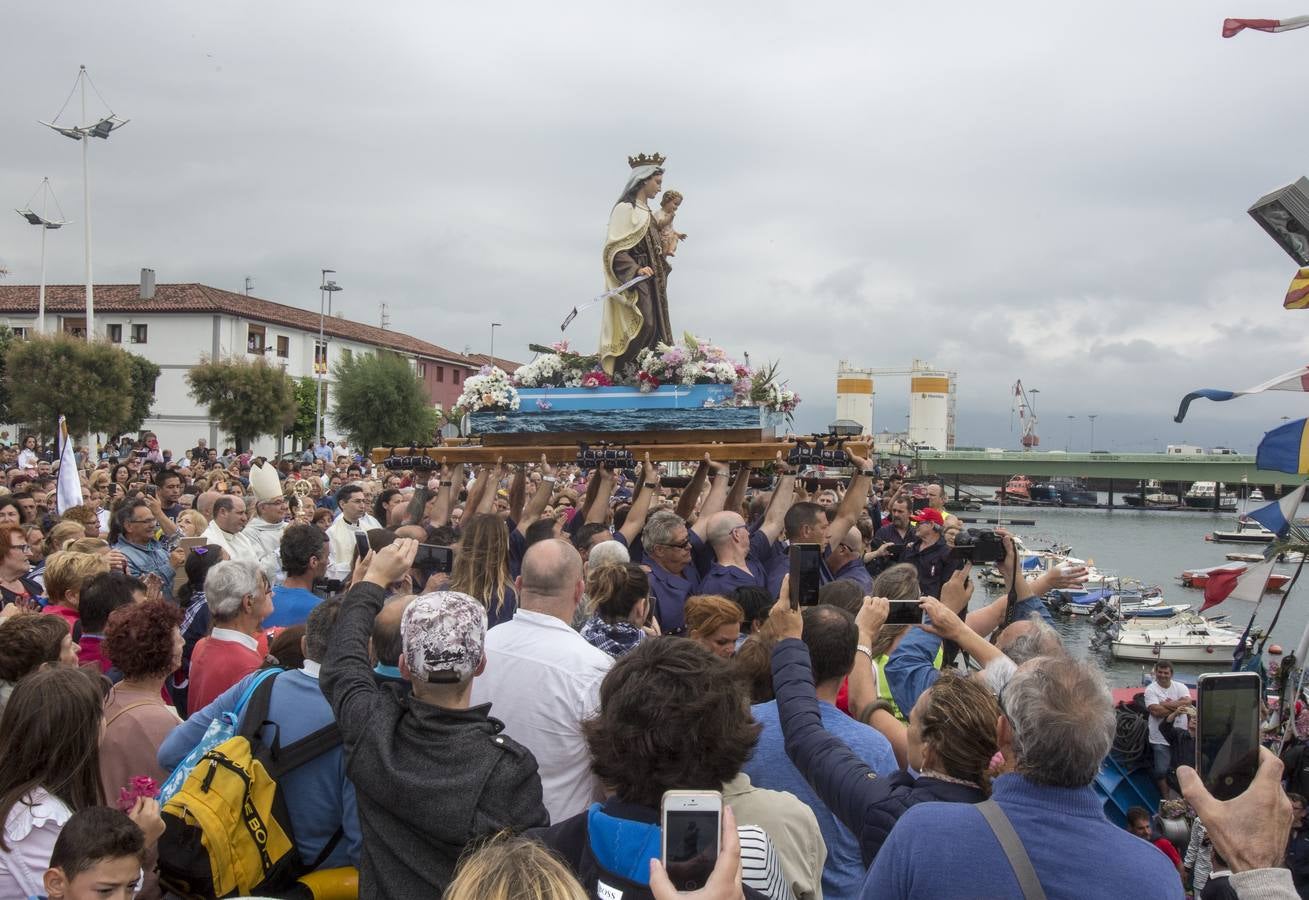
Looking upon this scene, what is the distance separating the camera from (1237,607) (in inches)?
2105

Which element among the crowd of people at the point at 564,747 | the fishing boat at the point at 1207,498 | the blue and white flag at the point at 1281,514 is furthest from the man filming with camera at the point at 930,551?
the fishing boat at the point at 1207,498

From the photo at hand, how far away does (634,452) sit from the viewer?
9.36 meters

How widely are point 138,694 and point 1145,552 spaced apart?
7842 centimetres

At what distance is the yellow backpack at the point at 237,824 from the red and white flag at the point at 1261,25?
26.9 ft

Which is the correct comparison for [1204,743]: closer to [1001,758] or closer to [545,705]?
[1001,758]

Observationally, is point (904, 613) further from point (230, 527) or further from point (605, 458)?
point (230, 527)

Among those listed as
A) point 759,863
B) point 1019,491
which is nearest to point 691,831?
point 759,863

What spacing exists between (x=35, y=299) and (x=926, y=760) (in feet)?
203

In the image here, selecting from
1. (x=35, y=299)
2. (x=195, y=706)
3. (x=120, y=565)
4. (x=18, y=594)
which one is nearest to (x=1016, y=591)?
(x=195, y=706)

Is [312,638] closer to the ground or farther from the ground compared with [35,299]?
closer to the ground

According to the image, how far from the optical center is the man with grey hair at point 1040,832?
245cm

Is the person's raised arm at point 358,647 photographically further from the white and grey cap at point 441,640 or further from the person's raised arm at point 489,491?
the person's raised arm at point 489,491

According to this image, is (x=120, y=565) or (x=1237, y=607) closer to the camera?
(x=120, y=565)

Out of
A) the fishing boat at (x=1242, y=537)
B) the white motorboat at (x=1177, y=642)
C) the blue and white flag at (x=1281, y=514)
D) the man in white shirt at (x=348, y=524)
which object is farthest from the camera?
the fishing boat at (x=1242, y=537)
